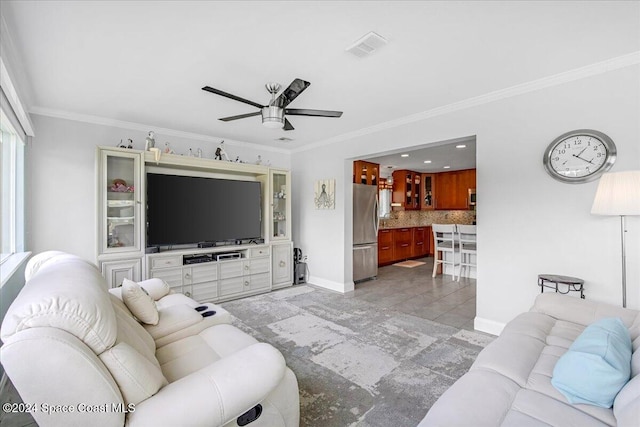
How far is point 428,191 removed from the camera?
8797mm

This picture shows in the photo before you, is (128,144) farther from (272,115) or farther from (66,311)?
(66,311)

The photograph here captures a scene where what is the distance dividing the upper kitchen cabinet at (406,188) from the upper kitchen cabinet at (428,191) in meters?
0.24

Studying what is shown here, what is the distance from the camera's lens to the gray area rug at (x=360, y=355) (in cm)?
198

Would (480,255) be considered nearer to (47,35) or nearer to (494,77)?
(494,77)

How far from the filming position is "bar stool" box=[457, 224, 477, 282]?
5537 millimetres

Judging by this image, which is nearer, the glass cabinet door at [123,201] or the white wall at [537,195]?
the white wall at [537,195]

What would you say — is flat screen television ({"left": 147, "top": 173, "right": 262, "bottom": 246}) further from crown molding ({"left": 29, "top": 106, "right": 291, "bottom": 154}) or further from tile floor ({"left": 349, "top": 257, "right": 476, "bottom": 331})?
tile floor ({"left": 349, "top": 257, "right": 476, "bottom": 331})

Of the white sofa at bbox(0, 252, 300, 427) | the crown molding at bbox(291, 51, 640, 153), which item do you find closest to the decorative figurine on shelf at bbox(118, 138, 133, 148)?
the white sofa at bbox(0, 252, 300, 427)

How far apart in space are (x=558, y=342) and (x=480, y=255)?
1599 mm

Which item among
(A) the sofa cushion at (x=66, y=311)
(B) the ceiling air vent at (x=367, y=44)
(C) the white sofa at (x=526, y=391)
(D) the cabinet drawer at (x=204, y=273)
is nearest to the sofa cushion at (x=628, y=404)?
(C) the white sofa at (x=526, y=391)

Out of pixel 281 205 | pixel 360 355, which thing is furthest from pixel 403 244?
pixel 360 355

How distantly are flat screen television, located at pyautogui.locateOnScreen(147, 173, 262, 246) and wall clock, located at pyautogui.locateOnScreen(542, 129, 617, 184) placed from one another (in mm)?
3860

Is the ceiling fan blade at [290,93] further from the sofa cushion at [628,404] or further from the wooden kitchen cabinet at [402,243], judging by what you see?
the wooden kitchen cabinet at [402,243]

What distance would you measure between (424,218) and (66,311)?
9.13 m
